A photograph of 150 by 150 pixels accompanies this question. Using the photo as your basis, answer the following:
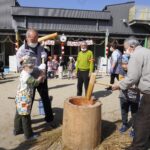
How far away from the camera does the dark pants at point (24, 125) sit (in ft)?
15.4

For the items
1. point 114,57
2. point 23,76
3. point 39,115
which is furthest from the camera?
point 114,57

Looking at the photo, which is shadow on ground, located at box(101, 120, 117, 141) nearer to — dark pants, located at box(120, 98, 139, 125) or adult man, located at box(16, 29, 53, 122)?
dark pants, located at box(120, 98, 139, 125)

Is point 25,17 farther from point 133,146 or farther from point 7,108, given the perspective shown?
point 133,146

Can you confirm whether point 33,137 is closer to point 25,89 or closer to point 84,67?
point 25,89

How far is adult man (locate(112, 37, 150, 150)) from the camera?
3828mm

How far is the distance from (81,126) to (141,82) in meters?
1.12

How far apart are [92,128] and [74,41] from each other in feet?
51.7

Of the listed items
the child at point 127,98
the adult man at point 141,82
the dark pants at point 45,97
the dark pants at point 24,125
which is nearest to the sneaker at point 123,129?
the child at point 127,98

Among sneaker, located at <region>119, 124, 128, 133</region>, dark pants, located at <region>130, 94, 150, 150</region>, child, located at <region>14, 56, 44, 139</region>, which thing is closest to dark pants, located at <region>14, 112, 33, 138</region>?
child, located at <region>14, 56, 44, 139</region>

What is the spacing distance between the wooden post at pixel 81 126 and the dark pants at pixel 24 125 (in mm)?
682

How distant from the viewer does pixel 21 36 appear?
19906mm

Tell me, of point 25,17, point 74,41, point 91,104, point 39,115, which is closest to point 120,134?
point 91,104

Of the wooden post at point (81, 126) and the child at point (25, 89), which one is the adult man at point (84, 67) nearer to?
the child at point (25, 89)

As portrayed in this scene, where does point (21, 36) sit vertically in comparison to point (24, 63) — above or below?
above
